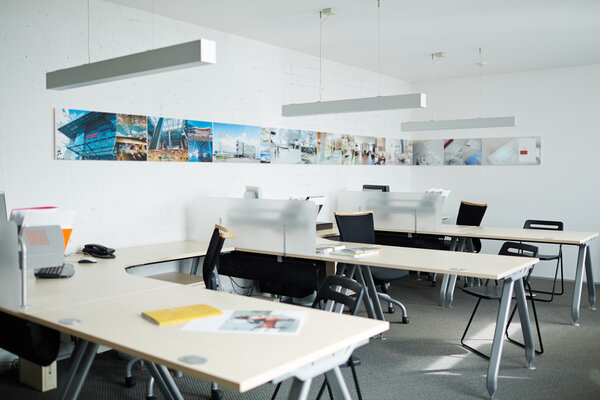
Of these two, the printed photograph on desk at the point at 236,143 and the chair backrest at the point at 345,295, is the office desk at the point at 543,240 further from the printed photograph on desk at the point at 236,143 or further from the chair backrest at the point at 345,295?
the chair backrest at the point at 345,295

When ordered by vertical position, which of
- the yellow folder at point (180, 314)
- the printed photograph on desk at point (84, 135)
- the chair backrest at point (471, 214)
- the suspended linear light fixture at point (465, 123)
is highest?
the suspended linear light fixture at point (465, 123)

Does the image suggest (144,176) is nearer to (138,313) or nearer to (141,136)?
(141,136)

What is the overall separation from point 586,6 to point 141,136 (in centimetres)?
405

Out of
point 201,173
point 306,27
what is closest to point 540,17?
point 306,27

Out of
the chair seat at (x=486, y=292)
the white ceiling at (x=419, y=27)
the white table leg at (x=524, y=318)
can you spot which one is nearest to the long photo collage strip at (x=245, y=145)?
the white ceiling at (x=419, y=27)

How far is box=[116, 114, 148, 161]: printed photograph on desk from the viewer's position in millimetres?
4703

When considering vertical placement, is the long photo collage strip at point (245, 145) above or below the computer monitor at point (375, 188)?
above

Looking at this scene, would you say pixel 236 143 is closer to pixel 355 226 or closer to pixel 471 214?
pixel 355 226

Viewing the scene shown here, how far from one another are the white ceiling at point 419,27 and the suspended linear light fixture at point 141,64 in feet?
A: 4.34

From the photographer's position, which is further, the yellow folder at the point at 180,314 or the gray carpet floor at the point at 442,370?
the gray carpet floor at the point at 442,370

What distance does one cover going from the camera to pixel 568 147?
7.64 m

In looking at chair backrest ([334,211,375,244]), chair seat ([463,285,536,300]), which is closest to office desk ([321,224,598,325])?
chair backrest ([334,211,375,244])

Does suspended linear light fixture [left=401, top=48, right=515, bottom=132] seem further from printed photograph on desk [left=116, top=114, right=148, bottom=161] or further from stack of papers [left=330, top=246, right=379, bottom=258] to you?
printed photograph on desk [left=116, top=114, right=148, bottom=161]

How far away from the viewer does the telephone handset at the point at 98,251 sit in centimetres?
420
